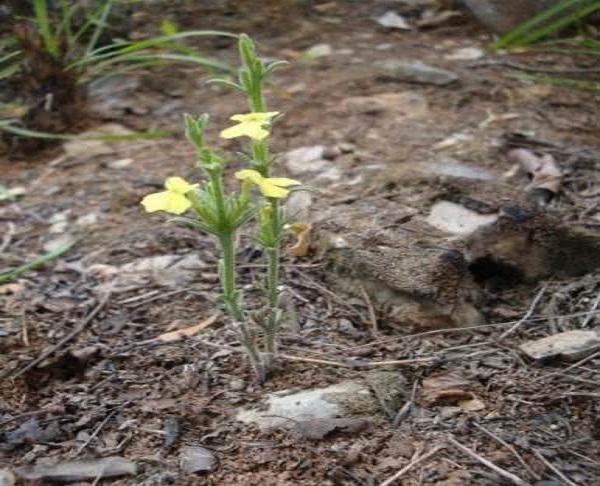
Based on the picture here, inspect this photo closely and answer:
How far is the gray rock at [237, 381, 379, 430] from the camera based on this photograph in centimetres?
139

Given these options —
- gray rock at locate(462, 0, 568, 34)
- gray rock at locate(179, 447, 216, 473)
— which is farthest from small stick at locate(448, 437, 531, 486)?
gray rock at locate(462, 0, 568, 34)

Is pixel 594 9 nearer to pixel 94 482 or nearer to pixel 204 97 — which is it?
pixel 204 97

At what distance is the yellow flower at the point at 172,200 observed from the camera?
3.95ft

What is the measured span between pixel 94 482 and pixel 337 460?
36 cm

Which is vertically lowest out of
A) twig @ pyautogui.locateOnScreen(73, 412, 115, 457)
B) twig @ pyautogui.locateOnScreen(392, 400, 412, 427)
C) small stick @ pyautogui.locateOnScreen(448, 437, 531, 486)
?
twig @ pyautogui.locateOnScreen(392, 400, 412, 427)

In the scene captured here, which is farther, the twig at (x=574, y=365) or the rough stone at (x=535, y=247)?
the rough stone at (x=535, y=247)

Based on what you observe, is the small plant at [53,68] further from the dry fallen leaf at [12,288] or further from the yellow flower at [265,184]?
the yellow flower at [265,184]

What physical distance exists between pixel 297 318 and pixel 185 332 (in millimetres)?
212

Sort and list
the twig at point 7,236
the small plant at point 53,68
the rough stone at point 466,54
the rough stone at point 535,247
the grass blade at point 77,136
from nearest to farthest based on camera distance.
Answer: the rough stone at point 535,247 → the twig at point 7,236 → the grass blade at point 77,136 → the small plant at point 53,68 → the rough stone at point 466,54

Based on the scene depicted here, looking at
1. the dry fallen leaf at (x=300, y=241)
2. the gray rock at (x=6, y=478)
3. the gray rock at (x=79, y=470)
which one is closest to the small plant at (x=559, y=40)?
the dry fallen leaf at (x=300, y=241)

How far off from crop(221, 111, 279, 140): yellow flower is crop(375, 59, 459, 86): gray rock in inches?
50.9

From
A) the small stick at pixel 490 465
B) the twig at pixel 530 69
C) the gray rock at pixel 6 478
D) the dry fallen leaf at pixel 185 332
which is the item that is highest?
the twig at pixel 530 69

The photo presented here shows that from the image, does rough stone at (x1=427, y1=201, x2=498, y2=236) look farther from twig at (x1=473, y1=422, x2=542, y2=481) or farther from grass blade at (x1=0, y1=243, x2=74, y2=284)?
grass blade at (x1=0, y1=243, x2=74, y2=284)

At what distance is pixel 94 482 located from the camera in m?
1.30
